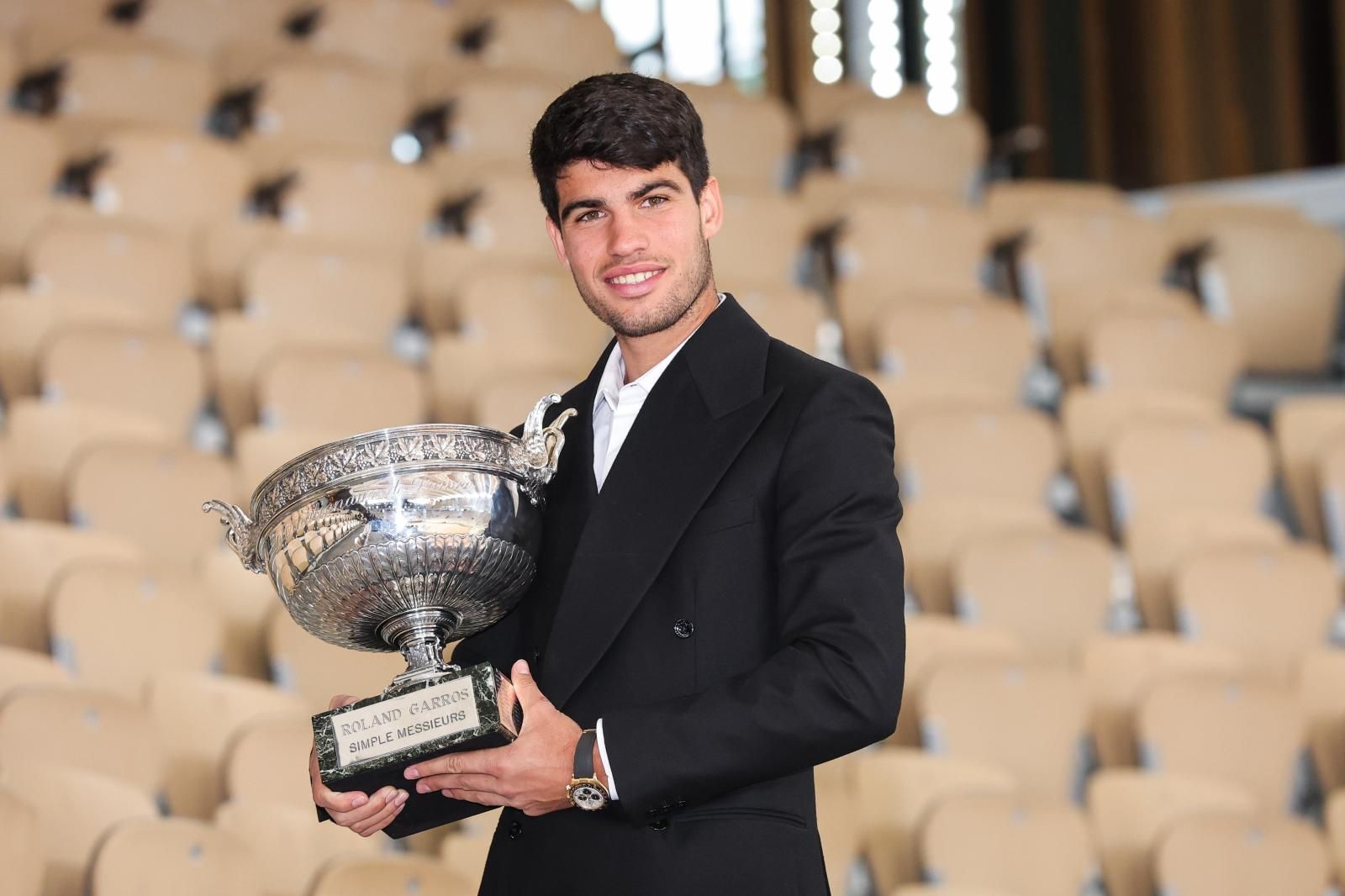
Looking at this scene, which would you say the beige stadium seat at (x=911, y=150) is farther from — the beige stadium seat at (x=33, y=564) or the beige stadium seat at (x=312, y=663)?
the beige stadium seat at (x=33, y=564)

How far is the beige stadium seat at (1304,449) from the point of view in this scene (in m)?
3.85

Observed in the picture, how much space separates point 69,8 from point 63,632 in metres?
2.73

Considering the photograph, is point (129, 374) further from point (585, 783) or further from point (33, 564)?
point (585, 783)

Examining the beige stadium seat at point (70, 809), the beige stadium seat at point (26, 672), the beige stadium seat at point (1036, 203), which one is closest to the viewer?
the beige stadium seat at point (70, 809)

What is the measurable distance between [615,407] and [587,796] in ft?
1.10

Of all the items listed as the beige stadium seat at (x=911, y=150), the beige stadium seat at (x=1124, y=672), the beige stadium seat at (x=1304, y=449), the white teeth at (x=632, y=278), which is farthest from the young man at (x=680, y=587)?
the beige stadium seat at (x=911, y=150)

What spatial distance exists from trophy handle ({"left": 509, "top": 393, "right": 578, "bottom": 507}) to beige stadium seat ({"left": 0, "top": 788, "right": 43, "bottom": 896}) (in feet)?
3.39

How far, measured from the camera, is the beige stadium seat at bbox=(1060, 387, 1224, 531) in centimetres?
382

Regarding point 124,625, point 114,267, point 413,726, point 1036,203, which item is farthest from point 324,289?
point 413,726

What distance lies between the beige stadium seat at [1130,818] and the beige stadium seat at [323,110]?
254 centimetres

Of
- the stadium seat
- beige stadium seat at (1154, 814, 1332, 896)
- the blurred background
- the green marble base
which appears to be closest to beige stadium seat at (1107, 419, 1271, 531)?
the blurred background

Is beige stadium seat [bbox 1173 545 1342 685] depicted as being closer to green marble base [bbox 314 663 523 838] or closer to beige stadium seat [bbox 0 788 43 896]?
beige stadium seat [bbox 0 788 43 896]

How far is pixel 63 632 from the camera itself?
8.64 feet

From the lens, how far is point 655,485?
1206mm
